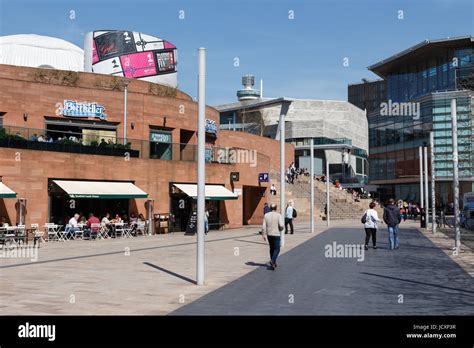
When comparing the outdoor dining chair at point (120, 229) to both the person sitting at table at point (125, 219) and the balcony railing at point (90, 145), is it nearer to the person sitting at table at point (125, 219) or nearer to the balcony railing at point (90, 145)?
the person sitting at table at point (125, 219)

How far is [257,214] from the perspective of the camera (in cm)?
4347

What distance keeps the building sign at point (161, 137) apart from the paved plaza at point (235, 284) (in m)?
15.9

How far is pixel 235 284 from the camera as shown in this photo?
12305mm

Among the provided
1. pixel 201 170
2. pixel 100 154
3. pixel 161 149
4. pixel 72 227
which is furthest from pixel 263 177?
pixel 201 170

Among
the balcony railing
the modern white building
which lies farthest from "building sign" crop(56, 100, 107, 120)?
the modern white building

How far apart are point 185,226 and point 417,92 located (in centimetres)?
5579

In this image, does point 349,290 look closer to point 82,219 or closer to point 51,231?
point 51,231

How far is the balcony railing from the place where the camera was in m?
26.4

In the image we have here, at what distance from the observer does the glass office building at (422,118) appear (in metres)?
67.4

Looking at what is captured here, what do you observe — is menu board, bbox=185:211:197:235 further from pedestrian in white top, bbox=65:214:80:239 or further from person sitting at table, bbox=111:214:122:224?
pedestrian in white top, bbox=65:214:80:239

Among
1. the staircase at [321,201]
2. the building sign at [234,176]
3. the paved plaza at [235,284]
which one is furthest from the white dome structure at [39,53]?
the paved plaza at [235,284]

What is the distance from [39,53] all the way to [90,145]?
14.2m
